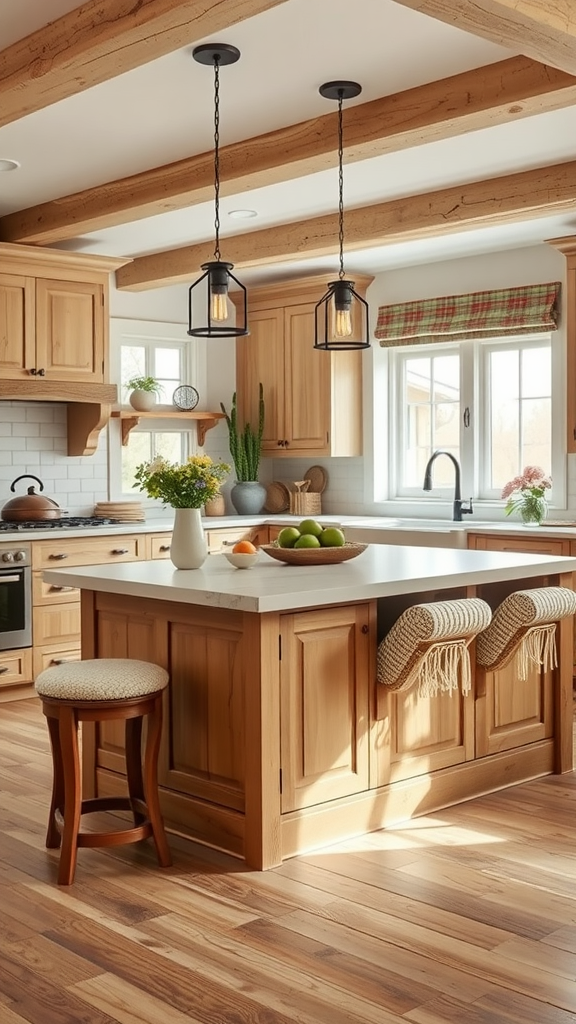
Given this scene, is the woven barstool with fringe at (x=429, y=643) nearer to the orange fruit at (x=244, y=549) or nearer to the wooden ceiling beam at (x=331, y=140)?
the orange fruit at (x=244, y=549)

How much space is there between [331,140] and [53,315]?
271 cm

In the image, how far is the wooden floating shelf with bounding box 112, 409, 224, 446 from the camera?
7.41 meters

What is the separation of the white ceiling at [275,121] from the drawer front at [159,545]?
70.6 inches

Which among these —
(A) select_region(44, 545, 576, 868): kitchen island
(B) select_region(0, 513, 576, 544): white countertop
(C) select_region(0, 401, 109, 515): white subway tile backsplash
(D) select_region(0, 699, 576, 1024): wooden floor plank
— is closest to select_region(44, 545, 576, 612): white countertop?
(A) select_region(44, 545, 576, 868): kitchen island

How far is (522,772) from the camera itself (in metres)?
4.56

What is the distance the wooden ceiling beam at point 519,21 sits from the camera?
2787 millimetres

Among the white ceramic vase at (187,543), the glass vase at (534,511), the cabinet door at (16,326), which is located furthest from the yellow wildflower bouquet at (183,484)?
the glass vase at (534,511)

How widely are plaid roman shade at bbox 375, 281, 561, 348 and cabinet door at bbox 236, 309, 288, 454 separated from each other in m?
0.75

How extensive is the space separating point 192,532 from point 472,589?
3.61ft

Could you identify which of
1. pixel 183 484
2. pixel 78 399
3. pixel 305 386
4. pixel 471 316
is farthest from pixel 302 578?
pixel 305 386

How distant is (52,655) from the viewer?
639cm

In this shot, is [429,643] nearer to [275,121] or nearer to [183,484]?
[183,484]

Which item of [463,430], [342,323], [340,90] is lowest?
[463,430]

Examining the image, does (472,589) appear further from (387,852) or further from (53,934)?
(53,934)
